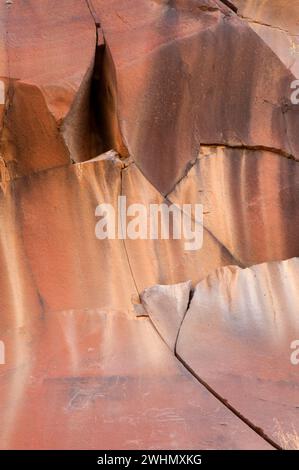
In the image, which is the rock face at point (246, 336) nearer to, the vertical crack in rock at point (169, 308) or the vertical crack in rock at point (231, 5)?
the vertical crack in rock at point (169, 308)

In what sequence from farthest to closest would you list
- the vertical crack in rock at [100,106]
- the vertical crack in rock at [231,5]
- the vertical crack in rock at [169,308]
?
1. the vertical crack in rock at [231,5]
2. the vertical crack in rock at [100,106]
3. the vertical crack in rock at [169,308]

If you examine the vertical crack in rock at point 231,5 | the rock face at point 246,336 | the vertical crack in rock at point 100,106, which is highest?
the vertical crack in rock at point 231,5

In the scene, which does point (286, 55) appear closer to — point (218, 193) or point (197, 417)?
point (218, 193)

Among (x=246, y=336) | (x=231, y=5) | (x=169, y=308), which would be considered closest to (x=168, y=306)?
(x=169, y=308)

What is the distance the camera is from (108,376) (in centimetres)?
255

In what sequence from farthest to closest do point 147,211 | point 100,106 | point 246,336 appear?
point 100,106, point 147,211, point 246,336

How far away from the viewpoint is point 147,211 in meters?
3.04

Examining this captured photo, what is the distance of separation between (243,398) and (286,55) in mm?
1588

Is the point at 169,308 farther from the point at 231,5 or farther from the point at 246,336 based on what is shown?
the point at 231,5

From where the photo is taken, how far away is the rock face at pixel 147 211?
2459 mm

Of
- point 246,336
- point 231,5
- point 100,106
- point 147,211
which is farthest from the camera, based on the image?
point 231,5

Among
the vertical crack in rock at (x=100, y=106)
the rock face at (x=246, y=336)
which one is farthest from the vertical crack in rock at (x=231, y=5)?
the rock face at (x=246, y=336)

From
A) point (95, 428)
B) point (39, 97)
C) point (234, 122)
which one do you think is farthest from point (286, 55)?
point (95, 428)

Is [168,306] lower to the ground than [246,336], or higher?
higher
